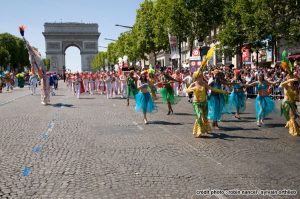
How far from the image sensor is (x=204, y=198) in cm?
572

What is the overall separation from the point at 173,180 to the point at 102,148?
10.2 feet

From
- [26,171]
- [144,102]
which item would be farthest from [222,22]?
[26,171]

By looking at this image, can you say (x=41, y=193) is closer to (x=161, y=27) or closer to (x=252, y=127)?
(x=252, y=127)

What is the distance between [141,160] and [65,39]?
14081 centimetres

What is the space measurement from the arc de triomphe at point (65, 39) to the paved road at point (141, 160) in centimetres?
13286

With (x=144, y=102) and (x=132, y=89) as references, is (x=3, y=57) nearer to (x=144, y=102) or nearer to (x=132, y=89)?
(x=132, y=89)

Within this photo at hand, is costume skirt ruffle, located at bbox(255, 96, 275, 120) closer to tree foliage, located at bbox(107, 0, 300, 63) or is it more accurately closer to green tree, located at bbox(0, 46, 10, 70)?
tree foliage, located at bbox(107, 0, 300, 63)

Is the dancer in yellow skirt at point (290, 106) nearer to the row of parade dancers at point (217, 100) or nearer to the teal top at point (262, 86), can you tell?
the row of parade dancers at point (217, 100)

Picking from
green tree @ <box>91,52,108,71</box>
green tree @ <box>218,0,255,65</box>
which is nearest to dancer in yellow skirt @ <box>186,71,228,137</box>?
green tree @ <box>218,0,255,65</box>

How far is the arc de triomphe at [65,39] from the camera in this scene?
142 m

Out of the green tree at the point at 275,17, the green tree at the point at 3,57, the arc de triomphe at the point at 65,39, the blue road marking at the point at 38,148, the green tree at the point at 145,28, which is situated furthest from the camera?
the arc de triomphe at the point at 65,39

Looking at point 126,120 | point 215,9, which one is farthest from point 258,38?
point 126,120

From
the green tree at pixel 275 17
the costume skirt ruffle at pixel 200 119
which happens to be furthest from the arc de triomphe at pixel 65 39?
the costume skirt ruffle at pixel 200 119

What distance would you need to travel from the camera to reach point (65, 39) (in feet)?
473
